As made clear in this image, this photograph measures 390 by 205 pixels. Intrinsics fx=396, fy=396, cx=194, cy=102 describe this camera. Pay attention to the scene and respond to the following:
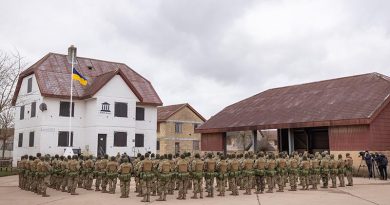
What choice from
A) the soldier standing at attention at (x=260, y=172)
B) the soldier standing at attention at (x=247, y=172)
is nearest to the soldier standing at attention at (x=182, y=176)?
the soldier standing at attention at (x=247, y=172)

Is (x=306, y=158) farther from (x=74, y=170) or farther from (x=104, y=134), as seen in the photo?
(x=104, y=134)

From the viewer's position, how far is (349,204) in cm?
1265

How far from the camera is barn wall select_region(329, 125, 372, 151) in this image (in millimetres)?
23562

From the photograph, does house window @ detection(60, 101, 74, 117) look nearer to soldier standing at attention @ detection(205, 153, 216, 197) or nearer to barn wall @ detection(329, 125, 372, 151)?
soldier standing at attention @ detection(205, 153, 216, 197)

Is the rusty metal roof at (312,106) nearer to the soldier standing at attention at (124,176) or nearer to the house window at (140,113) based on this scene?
the house window at (140,113)

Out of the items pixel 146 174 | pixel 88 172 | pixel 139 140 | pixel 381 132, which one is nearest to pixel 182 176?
pixel 146 174

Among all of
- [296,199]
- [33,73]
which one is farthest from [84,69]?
[296,199]

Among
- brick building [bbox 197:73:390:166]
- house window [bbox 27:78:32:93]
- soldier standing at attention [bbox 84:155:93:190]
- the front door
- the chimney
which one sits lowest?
soldier standing at attention [bbox 84:155:93:190]

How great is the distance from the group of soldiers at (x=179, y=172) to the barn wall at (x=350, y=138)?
224 inches

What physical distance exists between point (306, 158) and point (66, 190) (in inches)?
421

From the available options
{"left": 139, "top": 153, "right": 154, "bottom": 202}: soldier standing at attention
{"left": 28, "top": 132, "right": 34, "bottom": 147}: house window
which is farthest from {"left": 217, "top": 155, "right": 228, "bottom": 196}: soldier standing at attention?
{"left": 28, "top": 132, "right": 34, "bottom": 147}: house window

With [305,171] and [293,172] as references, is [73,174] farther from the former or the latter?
[305,171]

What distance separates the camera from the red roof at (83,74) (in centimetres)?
3031

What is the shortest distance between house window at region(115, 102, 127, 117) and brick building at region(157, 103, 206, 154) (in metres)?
13.2
